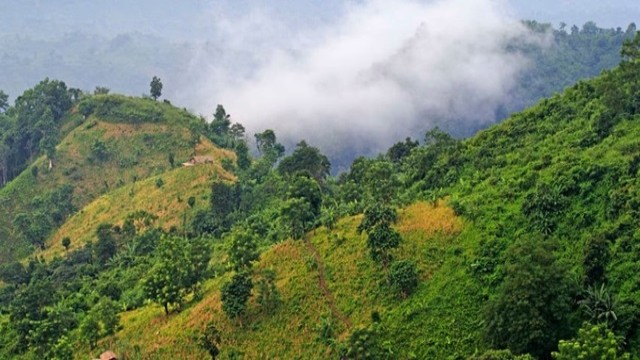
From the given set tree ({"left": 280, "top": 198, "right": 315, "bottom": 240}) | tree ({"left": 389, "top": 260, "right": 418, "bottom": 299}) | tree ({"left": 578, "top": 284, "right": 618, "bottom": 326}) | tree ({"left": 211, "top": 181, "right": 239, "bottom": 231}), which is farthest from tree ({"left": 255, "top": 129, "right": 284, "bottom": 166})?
tree ({"left": 578, "top": 284, "right": 618, "bottom": 326})

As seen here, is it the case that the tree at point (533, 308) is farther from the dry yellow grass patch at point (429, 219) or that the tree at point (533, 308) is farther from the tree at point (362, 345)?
the dry yellow grass patch at point (429, 219)

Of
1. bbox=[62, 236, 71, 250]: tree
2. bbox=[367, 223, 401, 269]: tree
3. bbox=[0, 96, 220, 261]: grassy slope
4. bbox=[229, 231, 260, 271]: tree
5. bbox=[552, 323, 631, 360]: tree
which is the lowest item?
bbox=[552, 323, 631, 360]: tree

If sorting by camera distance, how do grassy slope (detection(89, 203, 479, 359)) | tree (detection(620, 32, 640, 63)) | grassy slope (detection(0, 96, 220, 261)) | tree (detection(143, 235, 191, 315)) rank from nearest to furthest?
grassy slope (detection(89, 203, 479, 359)) < tree (detection(143, 235, 191, 315)) < tree (detection(620, 32, 640, 63)) < grassy slope (detection(0, 96, 220, 261))

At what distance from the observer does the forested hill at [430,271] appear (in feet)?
159

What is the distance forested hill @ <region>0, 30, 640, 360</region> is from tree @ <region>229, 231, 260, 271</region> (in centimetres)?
16

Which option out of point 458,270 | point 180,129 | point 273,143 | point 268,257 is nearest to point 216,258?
point 268,257

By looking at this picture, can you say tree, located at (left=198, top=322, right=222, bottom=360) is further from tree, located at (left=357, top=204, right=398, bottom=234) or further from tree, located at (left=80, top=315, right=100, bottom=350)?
tree, located at (left=357, top=204, right=398, bottom=234)

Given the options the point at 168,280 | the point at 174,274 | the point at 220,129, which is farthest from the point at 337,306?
the point at 220,129

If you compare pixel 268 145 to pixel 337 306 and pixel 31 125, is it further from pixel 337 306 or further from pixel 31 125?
pixel 337 306

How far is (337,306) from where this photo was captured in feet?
206

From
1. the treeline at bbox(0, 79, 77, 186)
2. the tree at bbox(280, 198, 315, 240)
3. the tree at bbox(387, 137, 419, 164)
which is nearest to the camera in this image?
the tree at bbox(280, 198, 315, 240)

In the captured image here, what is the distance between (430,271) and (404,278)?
11.0 ft

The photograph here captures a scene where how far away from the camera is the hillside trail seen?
200ft

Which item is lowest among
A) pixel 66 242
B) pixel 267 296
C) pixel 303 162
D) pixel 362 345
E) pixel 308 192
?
pixel 362 345
